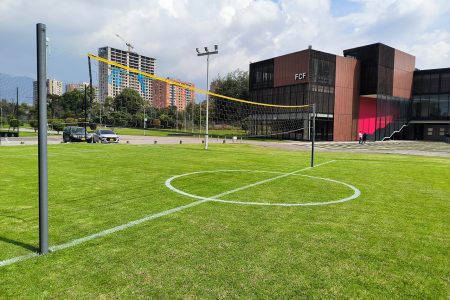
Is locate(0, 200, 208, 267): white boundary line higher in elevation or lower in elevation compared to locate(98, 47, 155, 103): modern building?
lower

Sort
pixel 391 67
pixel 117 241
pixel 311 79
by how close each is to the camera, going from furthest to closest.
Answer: pixel 391 67, pixel 311 79, pixel 117 241

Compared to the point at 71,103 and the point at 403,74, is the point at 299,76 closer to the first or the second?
the point at 403,74

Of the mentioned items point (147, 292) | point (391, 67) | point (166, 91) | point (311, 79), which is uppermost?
point (391, 67)

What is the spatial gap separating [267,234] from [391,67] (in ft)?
180

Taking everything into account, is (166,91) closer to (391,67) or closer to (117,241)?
(117,241)

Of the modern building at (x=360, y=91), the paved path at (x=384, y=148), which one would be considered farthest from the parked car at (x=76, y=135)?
the modern building at (x=360, y=91)

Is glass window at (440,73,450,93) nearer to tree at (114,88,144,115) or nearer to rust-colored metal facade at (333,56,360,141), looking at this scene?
rust-colored metal facade at (333,56,360,141)

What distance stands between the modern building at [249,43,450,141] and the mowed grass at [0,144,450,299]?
4023 centimetres

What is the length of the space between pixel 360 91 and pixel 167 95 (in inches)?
1615

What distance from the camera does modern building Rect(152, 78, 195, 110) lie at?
18.0m

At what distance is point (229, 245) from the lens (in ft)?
14.7

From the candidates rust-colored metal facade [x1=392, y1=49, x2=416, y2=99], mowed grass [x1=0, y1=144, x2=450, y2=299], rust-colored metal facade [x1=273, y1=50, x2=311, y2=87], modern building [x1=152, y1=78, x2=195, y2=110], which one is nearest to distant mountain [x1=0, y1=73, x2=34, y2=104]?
mowed grass [x1=0, y1=144, x2=450, y2=299]

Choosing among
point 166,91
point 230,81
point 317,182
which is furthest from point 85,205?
point 230,81

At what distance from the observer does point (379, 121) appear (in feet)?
175
